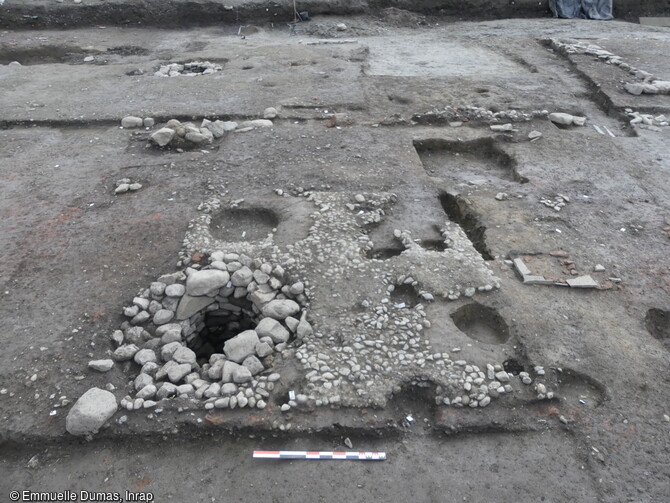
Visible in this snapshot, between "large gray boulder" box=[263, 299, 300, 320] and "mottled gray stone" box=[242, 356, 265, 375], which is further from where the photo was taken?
"large gray boulder" box=[263, 299, 300, 320]

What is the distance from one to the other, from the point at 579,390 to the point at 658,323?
1.01 meters

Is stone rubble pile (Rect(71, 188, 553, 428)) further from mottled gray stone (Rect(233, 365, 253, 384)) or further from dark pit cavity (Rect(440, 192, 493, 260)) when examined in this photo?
dark pit cavity (Rect(440, 192, 493, 260))

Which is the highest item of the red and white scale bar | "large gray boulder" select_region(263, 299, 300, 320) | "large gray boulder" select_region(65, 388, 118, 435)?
"large gray boulder" select_region(263, 299, 300, 320)

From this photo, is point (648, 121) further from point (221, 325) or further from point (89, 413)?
point (89, 413)

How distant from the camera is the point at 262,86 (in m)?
7.18

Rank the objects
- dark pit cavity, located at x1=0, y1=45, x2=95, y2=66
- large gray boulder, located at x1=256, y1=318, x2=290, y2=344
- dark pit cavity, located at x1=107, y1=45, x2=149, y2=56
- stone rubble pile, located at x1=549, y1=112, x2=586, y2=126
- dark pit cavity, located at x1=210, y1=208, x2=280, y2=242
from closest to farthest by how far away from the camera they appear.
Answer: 1. large gray boulder, located at x1=256, y1=318, x2=290, y2=344
2. dark pit cavity, located at x1=210, y1=208, x2=280, y2=242
3. stone rubble pile, located at x1=549, y1=112, x2=586, y2=126
4. dark pit cavity, located at x1=0, y1=45, x2=95, y2=66
5. dark pit cavity, located at x1=107, y1=45, x2=149, y2=56

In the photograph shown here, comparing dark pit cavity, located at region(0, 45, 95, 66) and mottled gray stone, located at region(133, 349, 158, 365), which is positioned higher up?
dark pit cavity, located at region(0, 45, 95, 66)

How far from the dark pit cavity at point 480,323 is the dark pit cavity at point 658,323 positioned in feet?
3.37

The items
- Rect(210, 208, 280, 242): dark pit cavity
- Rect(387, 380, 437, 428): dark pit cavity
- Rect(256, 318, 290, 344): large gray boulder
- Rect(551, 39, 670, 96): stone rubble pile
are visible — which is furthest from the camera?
Rect(551, 39, 670, 96): stone rubble pile

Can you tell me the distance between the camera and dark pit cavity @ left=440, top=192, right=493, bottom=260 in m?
4.29

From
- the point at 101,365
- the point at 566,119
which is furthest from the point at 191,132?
the point at 566,119

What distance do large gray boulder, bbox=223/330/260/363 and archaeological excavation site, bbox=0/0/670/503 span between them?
20 millimetres

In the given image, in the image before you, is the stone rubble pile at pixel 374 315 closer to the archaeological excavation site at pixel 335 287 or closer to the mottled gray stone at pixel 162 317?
the archaeological excavation site at pixel 335 287

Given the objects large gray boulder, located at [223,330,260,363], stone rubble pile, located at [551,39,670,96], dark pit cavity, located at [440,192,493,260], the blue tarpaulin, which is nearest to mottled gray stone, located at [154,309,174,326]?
large gray boulder, located at [223,330,260,363]
